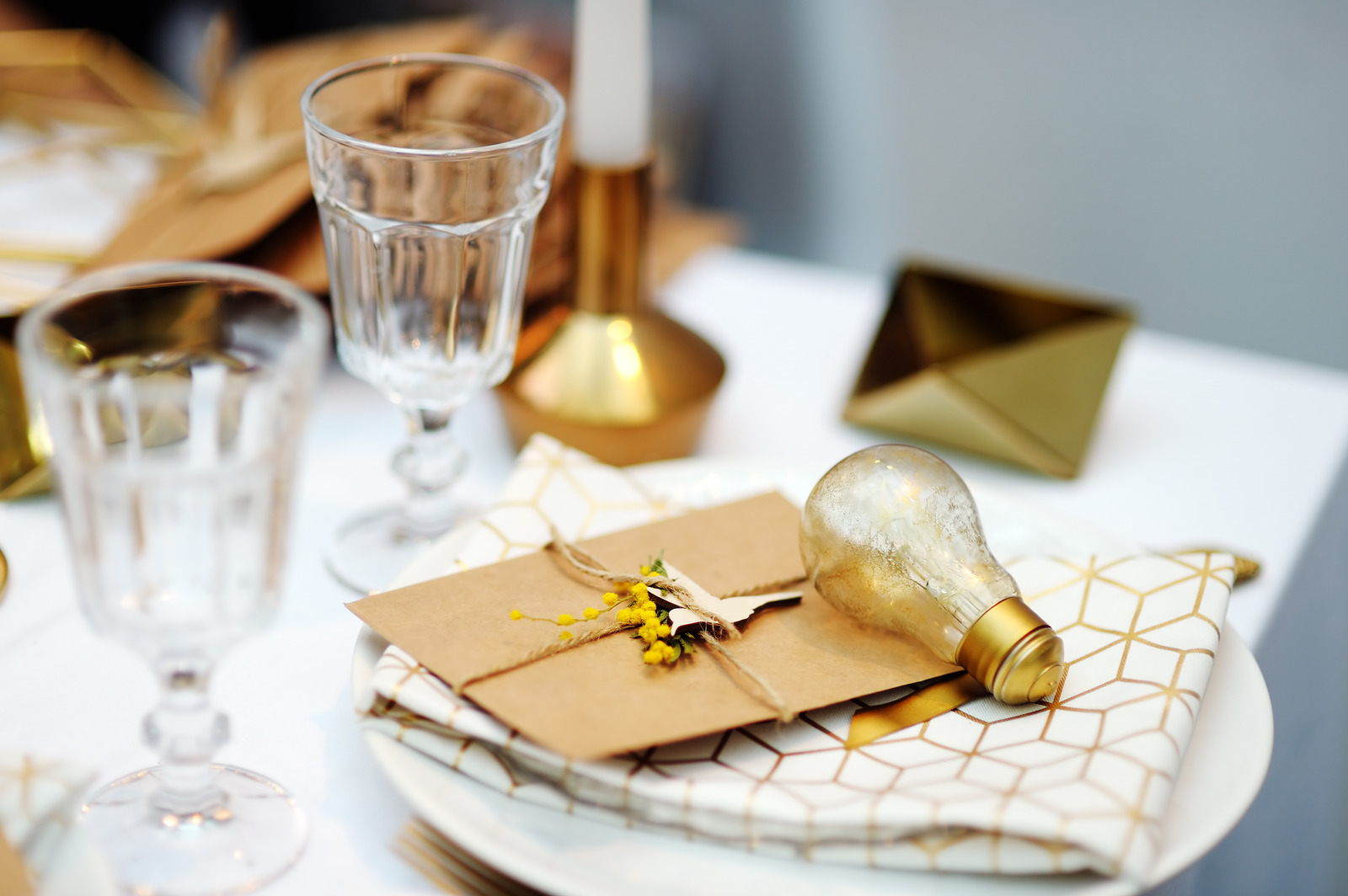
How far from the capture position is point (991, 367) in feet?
2.36

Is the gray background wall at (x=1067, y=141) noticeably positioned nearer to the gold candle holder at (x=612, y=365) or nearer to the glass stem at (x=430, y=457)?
the gold candle holder at (x=612, y=365)

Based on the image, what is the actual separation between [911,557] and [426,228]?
254 millimetres

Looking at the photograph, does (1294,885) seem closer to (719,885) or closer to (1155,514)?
(1155,514)

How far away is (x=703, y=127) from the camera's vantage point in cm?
150

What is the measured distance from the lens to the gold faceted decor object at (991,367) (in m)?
0.69

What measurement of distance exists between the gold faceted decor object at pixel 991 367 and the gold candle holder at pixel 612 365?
127 mm

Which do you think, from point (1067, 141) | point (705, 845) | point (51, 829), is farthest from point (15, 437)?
point (1067, 141)

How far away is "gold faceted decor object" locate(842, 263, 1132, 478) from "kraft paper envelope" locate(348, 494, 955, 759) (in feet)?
0.69

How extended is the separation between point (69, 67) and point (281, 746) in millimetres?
788

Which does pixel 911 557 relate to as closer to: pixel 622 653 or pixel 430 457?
pixel 622 653

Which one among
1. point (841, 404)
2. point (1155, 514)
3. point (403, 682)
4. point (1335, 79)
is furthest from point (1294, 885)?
point (1335, 79)

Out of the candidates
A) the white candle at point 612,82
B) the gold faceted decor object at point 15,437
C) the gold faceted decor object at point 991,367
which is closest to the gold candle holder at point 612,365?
the white candle at point 612,82

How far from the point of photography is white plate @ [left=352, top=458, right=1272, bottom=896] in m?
0.38

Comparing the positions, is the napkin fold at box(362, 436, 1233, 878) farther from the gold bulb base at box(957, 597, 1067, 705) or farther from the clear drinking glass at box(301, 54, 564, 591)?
the clear drinking glass at box(301, 54, 564, 591)
